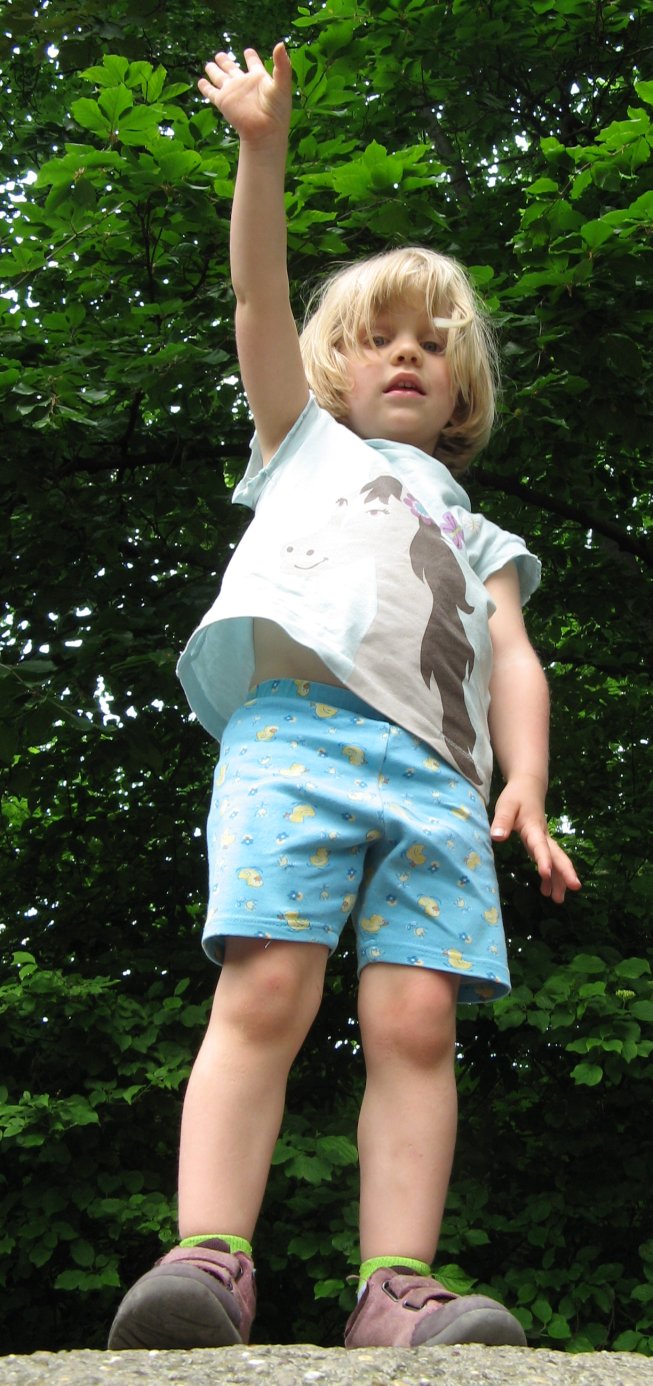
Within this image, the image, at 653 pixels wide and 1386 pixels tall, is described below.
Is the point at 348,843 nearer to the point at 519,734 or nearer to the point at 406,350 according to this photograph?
Result: the point at 519,734

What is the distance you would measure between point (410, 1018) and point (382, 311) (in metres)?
1.11

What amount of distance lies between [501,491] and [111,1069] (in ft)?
6.85

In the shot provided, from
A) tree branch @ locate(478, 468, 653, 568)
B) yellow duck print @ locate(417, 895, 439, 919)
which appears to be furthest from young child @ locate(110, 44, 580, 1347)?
tree branch @ locate(478, 468, 653, 568)

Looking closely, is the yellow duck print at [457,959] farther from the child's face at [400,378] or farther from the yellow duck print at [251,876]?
the child's face at [400,378]

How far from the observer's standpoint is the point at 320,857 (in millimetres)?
1720

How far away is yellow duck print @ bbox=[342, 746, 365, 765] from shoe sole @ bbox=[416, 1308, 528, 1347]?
0.66m

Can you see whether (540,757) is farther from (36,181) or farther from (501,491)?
(501,491)

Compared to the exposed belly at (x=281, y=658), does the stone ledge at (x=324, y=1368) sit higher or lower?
lower

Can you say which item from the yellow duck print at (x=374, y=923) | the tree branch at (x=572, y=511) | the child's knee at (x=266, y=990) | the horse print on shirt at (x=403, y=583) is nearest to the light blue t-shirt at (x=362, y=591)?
the horse print on shirt at (x=403, y=583)

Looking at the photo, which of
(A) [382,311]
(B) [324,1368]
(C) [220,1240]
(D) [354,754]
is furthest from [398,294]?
(B) [324,1368]

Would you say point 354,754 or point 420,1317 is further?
point 354,754

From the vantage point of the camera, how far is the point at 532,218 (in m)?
3.21

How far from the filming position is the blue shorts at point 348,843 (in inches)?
67.0

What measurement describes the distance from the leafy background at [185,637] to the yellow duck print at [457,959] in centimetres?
147
